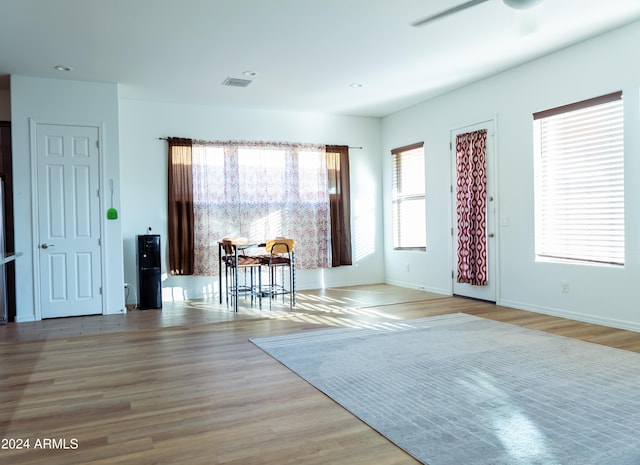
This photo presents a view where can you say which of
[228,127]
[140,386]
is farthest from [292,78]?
[140,386]

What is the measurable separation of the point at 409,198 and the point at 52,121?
505cm

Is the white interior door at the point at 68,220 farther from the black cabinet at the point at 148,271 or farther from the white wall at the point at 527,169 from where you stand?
the white wall at the point at 527,169

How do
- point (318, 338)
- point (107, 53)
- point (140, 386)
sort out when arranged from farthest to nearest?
point (107, 53) → point (318, 338) → point (140, 386)

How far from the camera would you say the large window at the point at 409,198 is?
7.45m

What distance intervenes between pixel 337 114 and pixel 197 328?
4.45 meters

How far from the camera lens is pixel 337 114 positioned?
7934 millimetres

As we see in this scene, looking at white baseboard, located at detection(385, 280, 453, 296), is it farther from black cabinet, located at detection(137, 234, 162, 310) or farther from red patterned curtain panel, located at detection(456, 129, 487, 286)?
black cabinet, located at detection(137, 234, 162, 310)

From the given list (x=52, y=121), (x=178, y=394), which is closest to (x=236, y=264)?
(x=52, y=121)

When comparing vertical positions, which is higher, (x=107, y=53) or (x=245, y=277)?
(x=107, y=53)

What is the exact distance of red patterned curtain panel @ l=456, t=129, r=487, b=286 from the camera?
612 centimetres

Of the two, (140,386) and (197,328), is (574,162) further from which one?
(140,386)

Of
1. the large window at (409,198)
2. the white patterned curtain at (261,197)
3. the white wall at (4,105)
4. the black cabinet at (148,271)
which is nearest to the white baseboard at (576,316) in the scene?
the large window at (409,198)

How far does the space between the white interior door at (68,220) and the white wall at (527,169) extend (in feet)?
14.9

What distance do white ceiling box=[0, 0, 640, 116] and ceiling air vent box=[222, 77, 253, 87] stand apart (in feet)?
0.27
